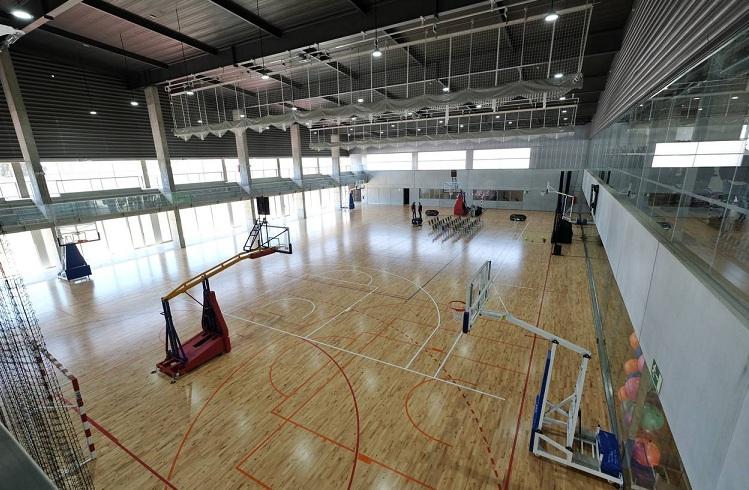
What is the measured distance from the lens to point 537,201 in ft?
101

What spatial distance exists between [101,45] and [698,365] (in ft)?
61.8

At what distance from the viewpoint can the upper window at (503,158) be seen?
3034cm

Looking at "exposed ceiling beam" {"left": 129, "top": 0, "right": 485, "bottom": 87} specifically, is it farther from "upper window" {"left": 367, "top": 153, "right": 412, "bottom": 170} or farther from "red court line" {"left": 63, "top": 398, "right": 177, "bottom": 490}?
"upper window" {"left": 367, "top": 153, "right": 412, "bottom": 170}

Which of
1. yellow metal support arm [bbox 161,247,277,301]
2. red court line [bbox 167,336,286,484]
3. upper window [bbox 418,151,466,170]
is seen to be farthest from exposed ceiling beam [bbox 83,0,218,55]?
upper window [bbox 418,151,466,170]

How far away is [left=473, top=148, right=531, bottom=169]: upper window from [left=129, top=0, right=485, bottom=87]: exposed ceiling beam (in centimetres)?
2441

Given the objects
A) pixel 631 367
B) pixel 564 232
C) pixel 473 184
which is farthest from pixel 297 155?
pixel 631 367

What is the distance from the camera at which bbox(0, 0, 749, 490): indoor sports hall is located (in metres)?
3.34

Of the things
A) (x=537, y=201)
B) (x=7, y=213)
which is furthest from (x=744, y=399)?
(x=537, y=201)

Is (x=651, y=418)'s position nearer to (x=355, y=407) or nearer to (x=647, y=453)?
(x=647, y=453)

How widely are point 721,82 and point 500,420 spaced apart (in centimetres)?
581

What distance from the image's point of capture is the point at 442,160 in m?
33.8

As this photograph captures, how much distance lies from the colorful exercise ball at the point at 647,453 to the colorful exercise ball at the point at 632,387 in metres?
0.78

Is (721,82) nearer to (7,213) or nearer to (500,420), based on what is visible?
(500,420)

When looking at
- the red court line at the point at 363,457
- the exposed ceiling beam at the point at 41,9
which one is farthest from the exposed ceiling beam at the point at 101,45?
the red court line at the point at 363,457
